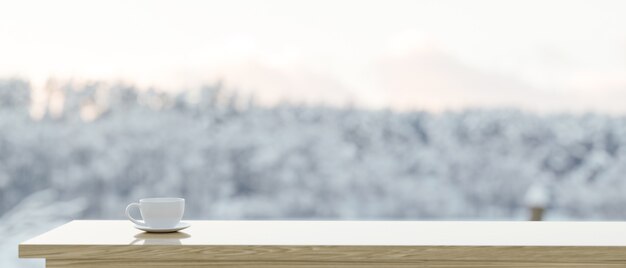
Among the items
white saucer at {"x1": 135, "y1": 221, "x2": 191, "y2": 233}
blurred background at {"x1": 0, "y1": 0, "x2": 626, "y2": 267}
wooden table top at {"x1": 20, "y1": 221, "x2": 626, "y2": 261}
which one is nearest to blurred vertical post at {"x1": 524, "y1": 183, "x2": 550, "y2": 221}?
blurred background at {"x1": 0, "y1": 0, "x2": 626, "y2": 267}

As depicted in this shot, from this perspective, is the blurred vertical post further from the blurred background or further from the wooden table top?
→ the wooden table top

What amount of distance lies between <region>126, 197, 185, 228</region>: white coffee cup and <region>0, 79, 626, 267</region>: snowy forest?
4630mm

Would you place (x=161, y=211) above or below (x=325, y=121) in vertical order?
below

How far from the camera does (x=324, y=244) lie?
4.52 feet

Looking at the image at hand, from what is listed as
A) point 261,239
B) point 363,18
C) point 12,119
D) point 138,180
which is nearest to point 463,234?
point 261,239

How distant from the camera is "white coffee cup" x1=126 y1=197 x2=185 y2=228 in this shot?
4.95 ft

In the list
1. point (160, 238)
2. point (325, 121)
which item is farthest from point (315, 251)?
point (325, 121)

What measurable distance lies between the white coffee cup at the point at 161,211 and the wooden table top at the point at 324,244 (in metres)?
0.02

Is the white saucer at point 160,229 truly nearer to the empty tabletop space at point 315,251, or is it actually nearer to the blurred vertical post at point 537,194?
the empty tabletop space at point 315,251

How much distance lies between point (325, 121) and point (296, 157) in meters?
0.36

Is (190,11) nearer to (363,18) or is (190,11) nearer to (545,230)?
(363,18)

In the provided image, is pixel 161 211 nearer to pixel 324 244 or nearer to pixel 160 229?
pixel 160 229

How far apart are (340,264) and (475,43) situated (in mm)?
4784

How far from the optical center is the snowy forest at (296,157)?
20.2ft
